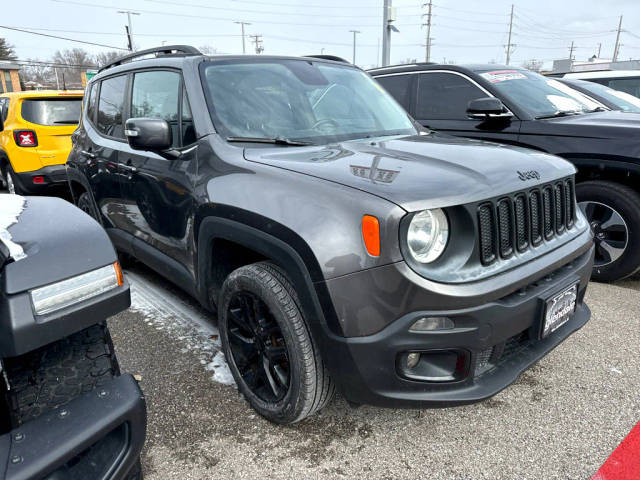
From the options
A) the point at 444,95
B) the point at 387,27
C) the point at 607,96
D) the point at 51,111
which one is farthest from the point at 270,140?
the point at 387,27

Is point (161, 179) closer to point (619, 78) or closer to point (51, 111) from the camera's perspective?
point (51, 111)

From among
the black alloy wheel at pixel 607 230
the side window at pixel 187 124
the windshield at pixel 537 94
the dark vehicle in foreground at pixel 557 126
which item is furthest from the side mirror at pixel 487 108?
the side window at pixel 187 124

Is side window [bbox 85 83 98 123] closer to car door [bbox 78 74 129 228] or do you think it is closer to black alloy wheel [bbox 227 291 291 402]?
car door [bbox 78 74 129 228]

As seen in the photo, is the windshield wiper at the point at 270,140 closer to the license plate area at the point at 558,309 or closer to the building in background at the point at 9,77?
the license plate area at the point at 558,309

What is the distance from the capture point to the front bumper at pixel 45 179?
589 centimetres

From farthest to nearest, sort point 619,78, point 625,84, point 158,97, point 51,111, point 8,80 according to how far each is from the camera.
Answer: point 8,80 < point 625,84 < point 619,78 < point 51,111 < point 158,97

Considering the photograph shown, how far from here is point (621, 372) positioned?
2527 millimetres

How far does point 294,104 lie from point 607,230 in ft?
9.15

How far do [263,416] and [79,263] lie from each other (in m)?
1.21

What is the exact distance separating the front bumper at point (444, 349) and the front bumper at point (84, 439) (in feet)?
2.33

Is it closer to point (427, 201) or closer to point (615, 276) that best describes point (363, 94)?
point (427, 201)

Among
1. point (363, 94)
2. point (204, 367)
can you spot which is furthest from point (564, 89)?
point (204, 367)

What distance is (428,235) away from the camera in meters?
1.67

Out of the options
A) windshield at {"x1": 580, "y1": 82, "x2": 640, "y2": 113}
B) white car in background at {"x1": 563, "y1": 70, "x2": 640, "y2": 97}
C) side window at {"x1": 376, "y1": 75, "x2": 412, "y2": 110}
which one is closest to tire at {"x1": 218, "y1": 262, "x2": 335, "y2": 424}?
side window at {"x1": 376, "y1": 75, "x2": 412, "y2": 110}
